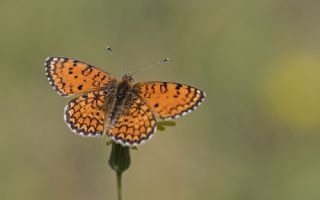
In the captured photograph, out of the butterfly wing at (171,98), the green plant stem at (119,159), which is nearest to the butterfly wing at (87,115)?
the green plant stem at (119,159)

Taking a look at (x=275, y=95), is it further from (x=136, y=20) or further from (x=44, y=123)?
(x=44, y=123)

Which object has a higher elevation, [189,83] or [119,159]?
[189,83]

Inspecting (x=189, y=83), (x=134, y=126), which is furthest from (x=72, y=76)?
(x=189, y=83)

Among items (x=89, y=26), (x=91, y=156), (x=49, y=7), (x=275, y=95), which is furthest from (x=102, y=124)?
(x=49, y=7)

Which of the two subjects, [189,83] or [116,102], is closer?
[116,102]

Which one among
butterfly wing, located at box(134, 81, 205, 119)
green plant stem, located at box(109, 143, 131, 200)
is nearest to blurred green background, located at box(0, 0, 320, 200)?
butterfly wing, located at box(134, 81, 205, 119)

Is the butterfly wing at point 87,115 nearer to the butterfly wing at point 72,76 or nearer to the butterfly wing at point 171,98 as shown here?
the butterfly wing at point 72,76

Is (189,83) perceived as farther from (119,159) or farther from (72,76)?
(119,159)

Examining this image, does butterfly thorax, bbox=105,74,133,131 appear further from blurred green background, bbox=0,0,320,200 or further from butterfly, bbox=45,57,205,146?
blurred green background, bbox=0,0,320,200
